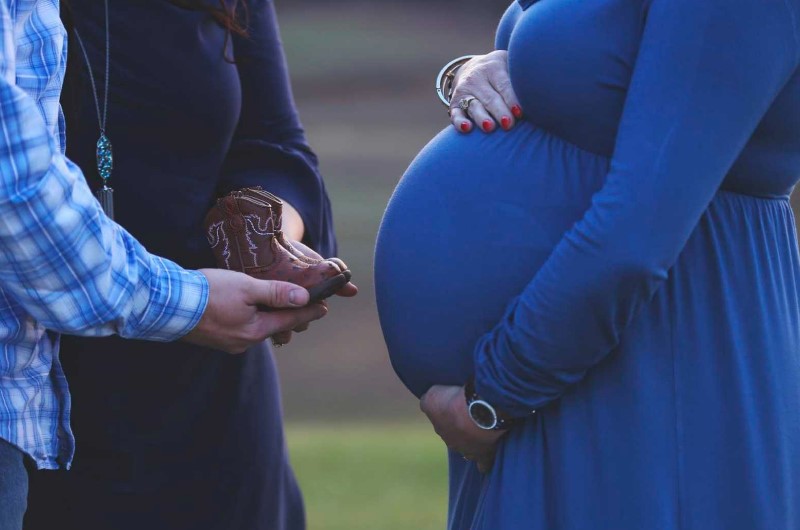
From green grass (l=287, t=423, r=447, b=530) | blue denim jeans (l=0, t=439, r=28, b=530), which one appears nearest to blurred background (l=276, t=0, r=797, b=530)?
green grass (l=287, t=423, r=447, b=530)

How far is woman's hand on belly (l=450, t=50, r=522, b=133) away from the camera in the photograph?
5.61ft

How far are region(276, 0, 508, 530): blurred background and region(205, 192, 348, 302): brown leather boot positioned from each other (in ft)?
0.64

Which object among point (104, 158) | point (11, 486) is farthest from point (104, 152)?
point (11, 486)

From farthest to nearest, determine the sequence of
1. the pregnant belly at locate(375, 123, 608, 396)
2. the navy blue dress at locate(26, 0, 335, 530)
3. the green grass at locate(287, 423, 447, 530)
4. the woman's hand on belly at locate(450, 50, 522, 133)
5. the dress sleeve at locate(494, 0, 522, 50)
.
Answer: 1. the green grass at locate(287, 423, 447, 530)
2. the navy blue dress at locate(26, 0, 335, 530)
3. the dress sleeve at locate(494, 0, 522, 50)
4. the woman's hand on belly at locate(450, 50, 522, 133)
5. the pregnant belly at locate(375, 123, 608, 396)

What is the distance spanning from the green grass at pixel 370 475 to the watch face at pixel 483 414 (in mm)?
2623

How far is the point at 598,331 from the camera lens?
4.93 feet

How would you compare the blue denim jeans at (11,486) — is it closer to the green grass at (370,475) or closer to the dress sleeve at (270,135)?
the dress sleeve at (270,135)

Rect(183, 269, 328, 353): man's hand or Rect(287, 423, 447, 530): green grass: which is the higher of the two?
Rect(183, 269, 328, 353): man's hand

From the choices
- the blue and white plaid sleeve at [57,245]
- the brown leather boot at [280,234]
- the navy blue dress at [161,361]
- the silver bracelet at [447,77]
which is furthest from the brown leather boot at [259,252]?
the silver bracelet at [447,77]

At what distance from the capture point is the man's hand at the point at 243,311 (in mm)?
1711

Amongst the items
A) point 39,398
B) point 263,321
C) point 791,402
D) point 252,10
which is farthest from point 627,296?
point 252,10

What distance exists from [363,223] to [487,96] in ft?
29.1

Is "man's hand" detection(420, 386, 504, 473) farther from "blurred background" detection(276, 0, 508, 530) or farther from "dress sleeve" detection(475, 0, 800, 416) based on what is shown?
"blurred background" detection(276, 0, 508, 530)

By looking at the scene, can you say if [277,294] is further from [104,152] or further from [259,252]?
[104,152]
